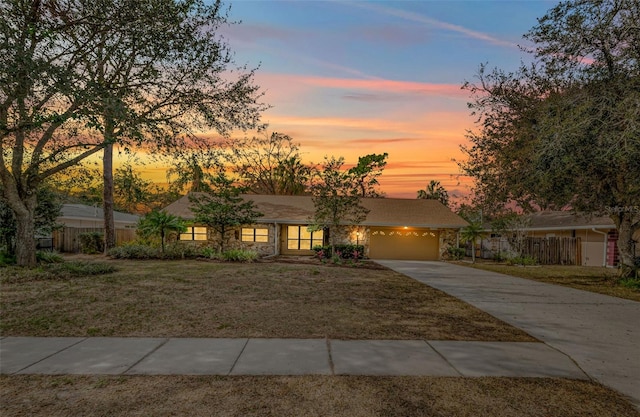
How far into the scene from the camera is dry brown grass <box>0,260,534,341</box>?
6227 mm

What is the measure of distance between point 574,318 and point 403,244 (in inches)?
638

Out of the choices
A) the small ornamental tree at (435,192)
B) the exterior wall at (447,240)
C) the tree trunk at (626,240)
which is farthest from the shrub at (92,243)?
the small ornamental tree at (435,192)

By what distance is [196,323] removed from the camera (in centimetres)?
662

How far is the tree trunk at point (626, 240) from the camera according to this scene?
14.1 metres

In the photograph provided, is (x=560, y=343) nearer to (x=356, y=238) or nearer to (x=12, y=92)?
(x=12, y=92)

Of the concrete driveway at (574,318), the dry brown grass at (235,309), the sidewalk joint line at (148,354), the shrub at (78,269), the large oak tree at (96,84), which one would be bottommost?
the concrete driveway at (574,318)

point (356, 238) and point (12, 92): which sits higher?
point (12, 92)

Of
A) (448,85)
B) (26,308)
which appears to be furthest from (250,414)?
(448,85)

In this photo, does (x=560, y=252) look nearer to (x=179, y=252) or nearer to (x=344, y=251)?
(x=344, y=251)

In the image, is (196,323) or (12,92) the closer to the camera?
(196,323)

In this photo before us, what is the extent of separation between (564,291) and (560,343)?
681 cm

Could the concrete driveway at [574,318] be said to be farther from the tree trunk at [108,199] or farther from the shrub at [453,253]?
the tree trunk at [108,199]

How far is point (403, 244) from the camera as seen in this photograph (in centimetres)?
2406

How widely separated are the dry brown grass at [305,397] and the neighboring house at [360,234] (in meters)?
18.8
